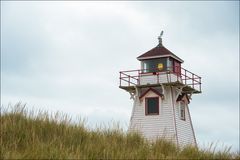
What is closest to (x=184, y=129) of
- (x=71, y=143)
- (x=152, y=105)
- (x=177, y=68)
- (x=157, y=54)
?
(x=152, y=105)

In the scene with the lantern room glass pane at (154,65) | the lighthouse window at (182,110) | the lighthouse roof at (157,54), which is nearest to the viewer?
the lighthouse roof at (157,54)

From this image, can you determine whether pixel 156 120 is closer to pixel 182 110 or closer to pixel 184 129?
pixel 184 129

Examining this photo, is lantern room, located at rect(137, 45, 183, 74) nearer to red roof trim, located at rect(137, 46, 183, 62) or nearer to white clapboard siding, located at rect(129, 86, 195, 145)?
red roof trim, located at rect(137, 46, 183, 62)

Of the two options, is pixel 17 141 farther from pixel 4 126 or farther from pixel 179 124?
pixel 179 124

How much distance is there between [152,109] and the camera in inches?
1321

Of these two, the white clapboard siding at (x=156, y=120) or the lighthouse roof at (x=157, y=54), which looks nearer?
the white clapboard siding at (x=156, y=120)

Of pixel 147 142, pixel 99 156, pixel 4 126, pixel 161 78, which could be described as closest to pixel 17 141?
pixel 4 126

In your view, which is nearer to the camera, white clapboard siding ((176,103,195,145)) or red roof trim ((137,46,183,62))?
white clapboard siding ((176,103,195,145))

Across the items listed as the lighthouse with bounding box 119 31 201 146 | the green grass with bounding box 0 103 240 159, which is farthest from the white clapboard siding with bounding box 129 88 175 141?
the green grass with bounding box 0 103 240 159

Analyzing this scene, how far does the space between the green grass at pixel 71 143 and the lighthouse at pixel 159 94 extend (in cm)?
1932

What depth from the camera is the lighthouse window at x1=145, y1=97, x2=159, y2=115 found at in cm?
3334

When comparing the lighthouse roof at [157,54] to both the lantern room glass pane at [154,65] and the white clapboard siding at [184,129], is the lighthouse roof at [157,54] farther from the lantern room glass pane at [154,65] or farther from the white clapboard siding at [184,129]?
the white clapboard siding at [184,129]

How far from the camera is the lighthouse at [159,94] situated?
107 ft

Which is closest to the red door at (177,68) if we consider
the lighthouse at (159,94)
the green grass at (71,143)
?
the lighthouse at (159,94)
